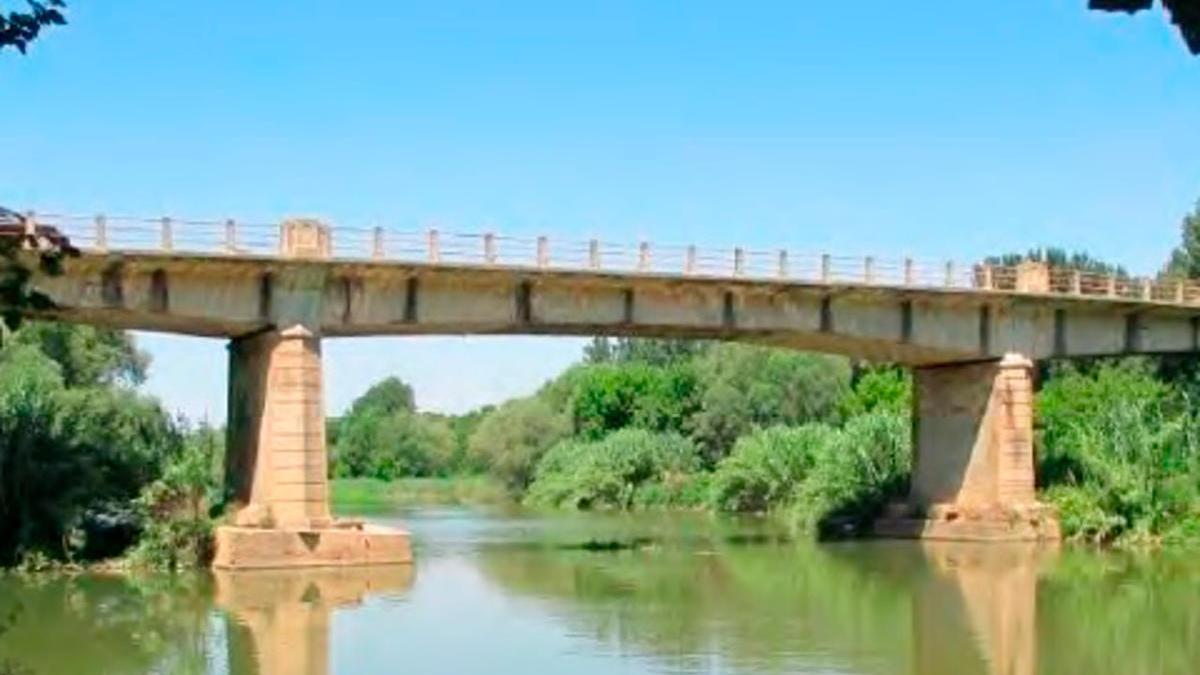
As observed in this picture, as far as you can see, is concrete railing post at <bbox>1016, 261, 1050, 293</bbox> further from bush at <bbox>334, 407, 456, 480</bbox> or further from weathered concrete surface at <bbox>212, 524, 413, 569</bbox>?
bush at <bbox>334, 407, 456, 480</bbox>

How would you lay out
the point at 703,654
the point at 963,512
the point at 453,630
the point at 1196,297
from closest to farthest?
1. the point at 703,654
2. the point at 453,630
3. the point at 963,512
4. the point at 1196,297

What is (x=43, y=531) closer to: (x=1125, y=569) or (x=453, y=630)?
(x=453, y=630)

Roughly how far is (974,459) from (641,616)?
77.2ft

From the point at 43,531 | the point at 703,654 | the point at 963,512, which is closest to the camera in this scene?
Answer: the point at 703,654

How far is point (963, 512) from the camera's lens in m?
48.2

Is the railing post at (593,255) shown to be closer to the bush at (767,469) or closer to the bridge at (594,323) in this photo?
the bridge at (594,323)

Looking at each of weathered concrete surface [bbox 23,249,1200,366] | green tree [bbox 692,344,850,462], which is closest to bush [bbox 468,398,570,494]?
green tree [bbox 692,344,850,462]

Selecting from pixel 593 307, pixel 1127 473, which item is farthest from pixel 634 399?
pixel 593 307

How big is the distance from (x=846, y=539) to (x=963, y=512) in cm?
355

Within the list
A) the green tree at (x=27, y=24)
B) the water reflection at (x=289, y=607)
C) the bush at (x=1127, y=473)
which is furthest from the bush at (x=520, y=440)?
the green tree at (x=27, y=24)

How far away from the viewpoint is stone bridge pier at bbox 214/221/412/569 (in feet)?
122

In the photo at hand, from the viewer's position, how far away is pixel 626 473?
78.5 meters

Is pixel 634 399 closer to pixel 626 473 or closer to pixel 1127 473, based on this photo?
pixel 626 473

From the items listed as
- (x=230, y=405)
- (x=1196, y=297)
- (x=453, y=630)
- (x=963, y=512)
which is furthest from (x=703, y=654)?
(x=1196, y=297)
